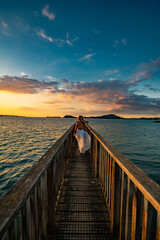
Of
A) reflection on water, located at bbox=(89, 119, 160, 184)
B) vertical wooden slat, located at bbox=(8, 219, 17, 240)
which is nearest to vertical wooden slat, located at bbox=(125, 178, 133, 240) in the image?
vertical wooden slat, located at bbox=(8, 219, 17, 240)

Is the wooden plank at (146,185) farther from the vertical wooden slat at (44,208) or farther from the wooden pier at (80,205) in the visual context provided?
the vertical wooden slat at (44,208)

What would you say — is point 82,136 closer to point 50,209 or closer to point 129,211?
point 50,209

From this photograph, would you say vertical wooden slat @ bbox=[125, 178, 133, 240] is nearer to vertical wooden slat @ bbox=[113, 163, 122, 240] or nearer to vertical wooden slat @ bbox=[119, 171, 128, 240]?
vertical wooden slat @ bbox=[119, 171, 128, 240]

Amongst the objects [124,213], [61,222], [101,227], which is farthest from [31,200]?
[101,227]

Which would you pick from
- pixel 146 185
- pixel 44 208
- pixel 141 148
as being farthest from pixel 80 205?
pixel 141 148

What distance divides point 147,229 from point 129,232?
67cm

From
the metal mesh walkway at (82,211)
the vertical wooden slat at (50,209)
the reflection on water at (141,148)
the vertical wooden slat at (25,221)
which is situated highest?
the vertical wooden slat at (25,221)

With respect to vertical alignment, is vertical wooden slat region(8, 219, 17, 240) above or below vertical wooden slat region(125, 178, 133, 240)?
above

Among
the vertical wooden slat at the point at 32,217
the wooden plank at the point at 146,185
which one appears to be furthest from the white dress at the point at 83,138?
the vertical wooden slat at the point at 32,217

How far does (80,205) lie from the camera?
299cm

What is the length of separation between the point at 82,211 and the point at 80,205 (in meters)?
0.19

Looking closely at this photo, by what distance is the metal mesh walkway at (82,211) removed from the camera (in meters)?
2.31

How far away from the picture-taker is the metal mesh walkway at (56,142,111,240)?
231cm

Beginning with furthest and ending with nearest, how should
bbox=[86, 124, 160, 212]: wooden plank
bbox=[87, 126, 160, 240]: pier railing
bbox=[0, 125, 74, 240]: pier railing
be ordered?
bbox=[87, 126, 160, 240]: pier railing
bbox=[86, 124, 160, 212]: wooden plank
bbox=[0, 125, 74, 240]: pier railing
